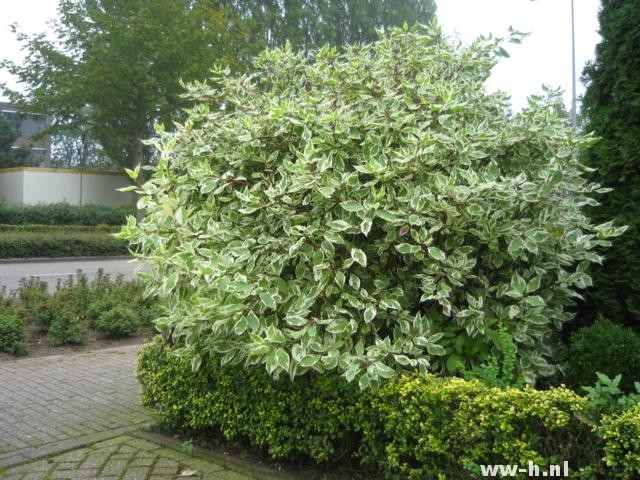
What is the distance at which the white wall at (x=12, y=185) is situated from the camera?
27797 millimetres

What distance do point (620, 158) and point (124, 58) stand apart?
22.2 metres

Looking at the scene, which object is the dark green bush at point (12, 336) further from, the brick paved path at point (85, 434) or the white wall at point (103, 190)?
the white wall at point (103, 190)

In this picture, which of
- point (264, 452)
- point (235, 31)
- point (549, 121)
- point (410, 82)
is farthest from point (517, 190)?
point (235, 31)

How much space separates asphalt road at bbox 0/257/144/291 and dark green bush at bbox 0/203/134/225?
14.2 feet

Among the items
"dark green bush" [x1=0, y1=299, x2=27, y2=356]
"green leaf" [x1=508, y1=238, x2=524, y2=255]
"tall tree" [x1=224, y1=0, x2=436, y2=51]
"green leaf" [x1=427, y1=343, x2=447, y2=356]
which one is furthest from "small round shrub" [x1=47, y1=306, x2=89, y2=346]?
"tall tree" [x1=224, y1=0, x2=436, y2=51]

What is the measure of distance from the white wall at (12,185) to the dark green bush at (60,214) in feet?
10.7

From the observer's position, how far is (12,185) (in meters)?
28.2

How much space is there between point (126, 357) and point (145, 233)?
10.8 feet

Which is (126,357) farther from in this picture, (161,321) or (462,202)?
(462,202)

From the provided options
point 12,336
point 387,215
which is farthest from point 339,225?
point 12,336

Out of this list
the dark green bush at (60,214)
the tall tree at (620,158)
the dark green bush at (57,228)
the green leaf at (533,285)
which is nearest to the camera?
the green leaf at (533,285)

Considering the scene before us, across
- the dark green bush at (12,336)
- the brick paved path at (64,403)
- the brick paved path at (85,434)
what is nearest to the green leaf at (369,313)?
the brick paved path at (85,434)

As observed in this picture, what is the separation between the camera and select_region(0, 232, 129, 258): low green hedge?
1828cm

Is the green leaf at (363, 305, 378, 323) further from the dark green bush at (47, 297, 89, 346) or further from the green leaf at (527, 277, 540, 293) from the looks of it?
the dark green bush at (47, 297, 89, 346)
